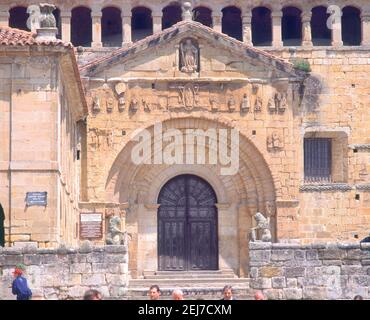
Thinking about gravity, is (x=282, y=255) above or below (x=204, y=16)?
below

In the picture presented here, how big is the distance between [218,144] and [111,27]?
593cm

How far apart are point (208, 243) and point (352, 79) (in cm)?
693

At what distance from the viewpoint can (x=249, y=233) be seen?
39.5 metres

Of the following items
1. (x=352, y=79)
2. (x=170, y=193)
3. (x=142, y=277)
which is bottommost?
(x=142, y=277)

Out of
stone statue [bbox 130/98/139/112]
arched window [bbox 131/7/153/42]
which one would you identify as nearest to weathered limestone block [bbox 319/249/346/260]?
stone statue [bbox 130/98/139/112]

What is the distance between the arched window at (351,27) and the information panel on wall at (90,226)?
10234mm

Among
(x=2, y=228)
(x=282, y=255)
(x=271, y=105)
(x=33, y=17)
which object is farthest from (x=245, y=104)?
(x=282, y=255)

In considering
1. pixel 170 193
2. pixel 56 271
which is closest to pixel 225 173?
pixel 170 193

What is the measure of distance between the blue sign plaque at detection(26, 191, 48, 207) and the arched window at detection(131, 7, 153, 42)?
13.1m

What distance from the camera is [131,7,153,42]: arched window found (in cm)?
4244

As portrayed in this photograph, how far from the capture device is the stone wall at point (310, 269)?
91.3ft

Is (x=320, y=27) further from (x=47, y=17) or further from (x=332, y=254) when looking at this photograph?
(x=332, y=254)

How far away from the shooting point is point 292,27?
140 feet
